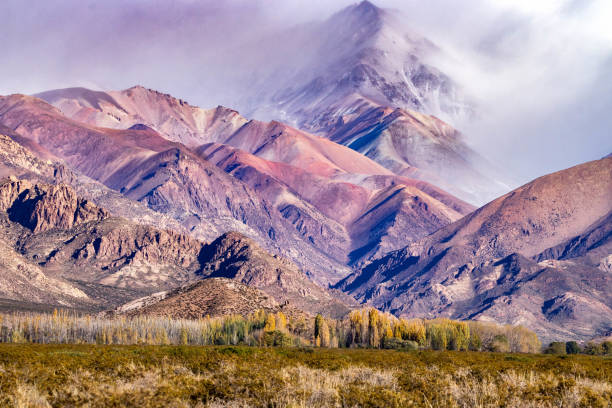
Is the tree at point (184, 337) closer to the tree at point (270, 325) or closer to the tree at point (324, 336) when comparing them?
the tree at point (270, 325)

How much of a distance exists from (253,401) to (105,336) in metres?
172

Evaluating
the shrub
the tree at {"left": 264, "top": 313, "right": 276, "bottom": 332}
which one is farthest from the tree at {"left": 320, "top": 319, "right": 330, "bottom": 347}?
the shrub

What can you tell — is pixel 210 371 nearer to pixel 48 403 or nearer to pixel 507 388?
pixel 48 403

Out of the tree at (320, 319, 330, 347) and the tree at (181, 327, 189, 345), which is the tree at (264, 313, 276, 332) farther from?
the tree at (181, 327, 189, 345)

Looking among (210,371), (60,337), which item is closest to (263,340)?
(60,337)

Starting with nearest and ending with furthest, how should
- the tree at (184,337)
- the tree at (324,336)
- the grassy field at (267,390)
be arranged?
the grassy field at (267,390) < the tree at (184,337) < the tree at (324,336)

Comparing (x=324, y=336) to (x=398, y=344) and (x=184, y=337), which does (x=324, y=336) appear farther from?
(x=184, y=337)

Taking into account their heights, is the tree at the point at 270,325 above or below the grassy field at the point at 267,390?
above

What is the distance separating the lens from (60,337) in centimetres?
19975

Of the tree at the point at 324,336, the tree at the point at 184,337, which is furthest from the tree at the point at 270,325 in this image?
the tree at the point at 184,337

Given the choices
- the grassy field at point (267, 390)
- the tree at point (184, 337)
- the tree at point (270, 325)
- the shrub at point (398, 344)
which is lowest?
the grassy field at point (267, 390)

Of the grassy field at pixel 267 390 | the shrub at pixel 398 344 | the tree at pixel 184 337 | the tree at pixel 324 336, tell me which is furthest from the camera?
the tree at pixel 324 336

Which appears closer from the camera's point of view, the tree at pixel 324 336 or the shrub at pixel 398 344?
the shrub at pixel 398 344

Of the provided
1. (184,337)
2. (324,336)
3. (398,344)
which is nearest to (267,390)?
(398,344)
